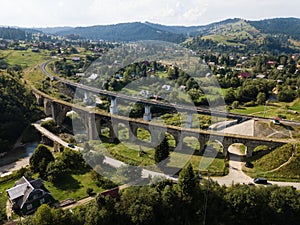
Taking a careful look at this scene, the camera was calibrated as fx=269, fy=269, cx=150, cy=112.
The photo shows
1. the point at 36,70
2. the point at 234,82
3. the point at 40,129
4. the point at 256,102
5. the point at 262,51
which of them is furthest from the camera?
the point at 262,51

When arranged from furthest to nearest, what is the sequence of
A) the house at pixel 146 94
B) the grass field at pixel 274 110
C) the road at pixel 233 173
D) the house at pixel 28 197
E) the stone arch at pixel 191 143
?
the house at pixel 146 94
the grass field at pixel 274 110
the stone arch at pixel 191 143
the road at pixel 233 173
the house at pixel 28 197

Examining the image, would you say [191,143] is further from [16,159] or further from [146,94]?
[146,94]

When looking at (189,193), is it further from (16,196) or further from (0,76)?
(0,76)

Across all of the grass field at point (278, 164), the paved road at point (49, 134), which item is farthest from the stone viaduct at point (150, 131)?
the paved road at point (49, 134)

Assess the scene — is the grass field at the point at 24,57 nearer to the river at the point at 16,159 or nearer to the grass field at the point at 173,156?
the river at the point at 16,159

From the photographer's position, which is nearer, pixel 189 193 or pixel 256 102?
pixel 189 193

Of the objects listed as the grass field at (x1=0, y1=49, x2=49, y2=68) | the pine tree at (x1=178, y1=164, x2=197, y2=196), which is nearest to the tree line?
the pine tree at (x1=178, y1=164, x2=197, y2=196)

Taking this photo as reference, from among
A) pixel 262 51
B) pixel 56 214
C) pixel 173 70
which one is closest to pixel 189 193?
pixel 56 214
